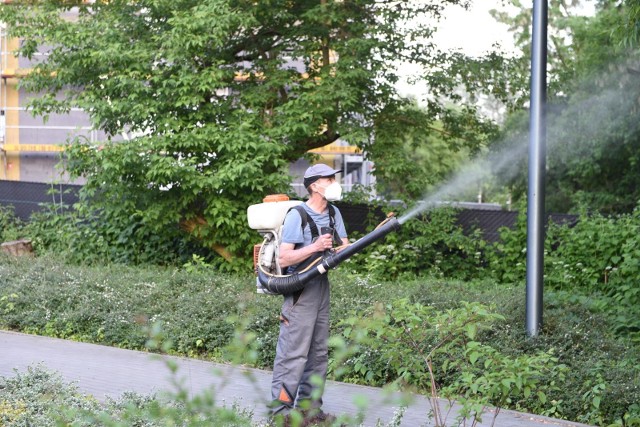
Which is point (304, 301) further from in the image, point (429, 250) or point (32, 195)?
point (32, 195)

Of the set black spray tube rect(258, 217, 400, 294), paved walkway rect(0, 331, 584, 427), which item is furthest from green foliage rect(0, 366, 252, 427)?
black spray tube rect(258, 217, 400, 294)

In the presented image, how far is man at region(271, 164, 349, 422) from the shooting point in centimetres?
680

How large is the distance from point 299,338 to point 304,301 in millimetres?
246

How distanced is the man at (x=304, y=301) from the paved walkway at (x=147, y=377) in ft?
0.88

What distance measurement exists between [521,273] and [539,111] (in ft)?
22.8

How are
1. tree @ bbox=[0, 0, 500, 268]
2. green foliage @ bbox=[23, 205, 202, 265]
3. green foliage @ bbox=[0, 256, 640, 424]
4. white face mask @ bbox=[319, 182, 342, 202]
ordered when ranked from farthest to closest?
green foliage @ bbox=[23, 205, 202, 265] → tree @ bbox=[0, 0, 500, 268] → white face mask @ bbox=[319, 182, 342, 202] → green foliage @ bbox=[0, 256, 640, 424]

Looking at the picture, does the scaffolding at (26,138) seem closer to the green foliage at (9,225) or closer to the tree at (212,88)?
the green foliage at (9,225)

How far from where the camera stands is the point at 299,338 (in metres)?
6.83

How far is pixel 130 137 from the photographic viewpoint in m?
16.5

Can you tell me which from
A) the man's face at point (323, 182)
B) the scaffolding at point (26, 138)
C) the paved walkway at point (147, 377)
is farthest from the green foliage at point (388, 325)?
the scaffolding at point (26, 138)

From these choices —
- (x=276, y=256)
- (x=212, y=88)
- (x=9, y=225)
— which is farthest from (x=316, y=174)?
(x=9, y=225)

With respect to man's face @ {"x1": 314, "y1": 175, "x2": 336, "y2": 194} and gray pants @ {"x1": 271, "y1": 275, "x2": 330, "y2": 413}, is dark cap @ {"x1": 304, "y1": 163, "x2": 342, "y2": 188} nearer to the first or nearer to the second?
man's face @ {"x1": 314, "y1": 175, "x2": 336, "y2": 194}

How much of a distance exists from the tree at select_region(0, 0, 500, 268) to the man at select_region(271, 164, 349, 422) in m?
7.69

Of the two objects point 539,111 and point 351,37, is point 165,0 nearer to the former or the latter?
point 351,37
